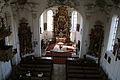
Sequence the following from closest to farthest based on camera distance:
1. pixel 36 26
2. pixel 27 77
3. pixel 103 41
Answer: pixel 27 77
pixel 103 41
pixel 36 26

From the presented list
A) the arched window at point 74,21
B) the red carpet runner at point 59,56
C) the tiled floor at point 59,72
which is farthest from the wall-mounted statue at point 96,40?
the arched window at point 74,21

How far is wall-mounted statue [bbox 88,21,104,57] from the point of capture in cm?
1202

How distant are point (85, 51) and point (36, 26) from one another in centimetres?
549

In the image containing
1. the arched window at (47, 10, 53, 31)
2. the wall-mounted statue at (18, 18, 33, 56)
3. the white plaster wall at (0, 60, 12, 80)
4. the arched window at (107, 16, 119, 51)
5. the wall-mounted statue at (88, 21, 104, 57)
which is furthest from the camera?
the arched window at (47, 10, 53, 31)

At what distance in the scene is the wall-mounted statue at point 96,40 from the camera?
1202cm

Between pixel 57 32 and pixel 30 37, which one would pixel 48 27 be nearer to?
pixel 57 32

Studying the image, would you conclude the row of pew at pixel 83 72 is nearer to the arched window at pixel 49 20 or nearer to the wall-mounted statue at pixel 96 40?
the wall-mounted statue at pixel 96 40

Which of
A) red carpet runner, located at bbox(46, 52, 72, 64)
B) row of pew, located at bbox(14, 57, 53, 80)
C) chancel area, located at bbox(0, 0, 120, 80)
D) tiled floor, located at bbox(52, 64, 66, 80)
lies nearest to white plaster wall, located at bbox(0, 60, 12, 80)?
chancel area, located at bbox(0, 0, 120, 80)

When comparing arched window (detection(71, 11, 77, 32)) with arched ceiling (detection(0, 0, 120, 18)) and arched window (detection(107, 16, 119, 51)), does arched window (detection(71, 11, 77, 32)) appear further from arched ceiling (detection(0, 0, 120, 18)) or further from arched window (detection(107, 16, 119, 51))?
arched window (detection(107, 16, 119, 51))

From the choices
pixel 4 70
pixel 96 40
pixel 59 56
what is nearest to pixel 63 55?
pixel 59 56

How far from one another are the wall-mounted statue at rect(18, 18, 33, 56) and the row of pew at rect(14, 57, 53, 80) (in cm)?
203

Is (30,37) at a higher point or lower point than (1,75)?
higher

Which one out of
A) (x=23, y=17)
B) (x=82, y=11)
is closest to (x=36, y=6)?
(x=23, y=17)

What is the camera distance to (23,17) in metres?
12.3
